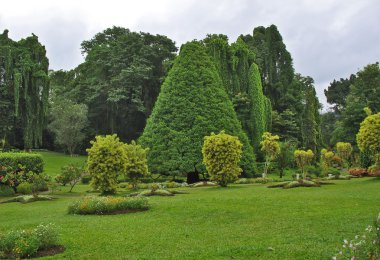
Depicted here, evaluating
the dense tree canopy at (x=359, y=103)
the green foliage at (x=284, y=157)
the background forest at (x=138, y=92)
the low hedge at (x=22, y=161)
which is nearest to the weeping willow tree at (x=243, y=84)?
the background forest at (x=138, y=92)

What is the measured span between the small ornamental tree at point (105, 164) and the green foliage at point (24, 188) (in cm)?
574

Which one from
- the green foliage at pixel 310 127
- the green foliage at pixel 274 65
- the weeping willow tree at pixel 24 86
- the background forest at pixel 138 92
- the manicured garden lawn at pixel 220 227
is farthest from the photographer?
the green foliage at pixel 274 65

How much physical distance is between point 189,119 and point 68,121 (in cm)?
2305

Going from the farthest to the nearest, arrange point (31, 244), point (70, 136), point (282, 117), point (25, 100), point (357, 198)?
point (70, 136) → point (282, 117) → point (25, 100) → point (357, 198) → point (31, 244)

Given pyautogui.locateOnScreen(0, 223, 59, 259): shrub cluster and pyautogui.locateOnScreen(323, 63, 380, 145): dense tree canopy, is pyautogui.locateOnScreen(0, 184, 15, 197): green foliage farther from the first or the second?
pyautogui.locateOnScreen(323, 63, 380, 145): dense tree canopy

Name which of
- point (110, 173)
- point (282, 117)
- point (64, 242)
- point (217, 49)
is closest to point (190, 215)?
point (64, 242)

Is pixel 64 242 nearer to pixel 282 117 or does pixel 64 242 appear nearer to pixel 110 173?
pixel 110 173

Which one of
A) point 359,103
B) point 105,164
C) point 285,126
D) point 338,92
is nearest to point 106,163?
point 105,164

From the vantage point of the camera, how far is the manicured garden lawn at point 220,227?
8.62 metres

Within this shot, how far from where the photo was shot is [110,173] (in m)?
21.5

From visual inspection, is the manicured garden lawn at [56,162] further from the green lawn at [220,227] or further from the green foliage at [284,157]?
the green lawn at [220,227]

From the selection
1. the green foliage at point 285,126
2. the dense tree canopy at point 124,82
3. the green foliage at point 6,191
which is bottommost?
the green foliage at point 6,191

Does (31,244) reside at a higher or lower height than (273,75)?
lower

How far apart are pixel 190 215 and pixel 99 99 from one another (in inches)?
1644
